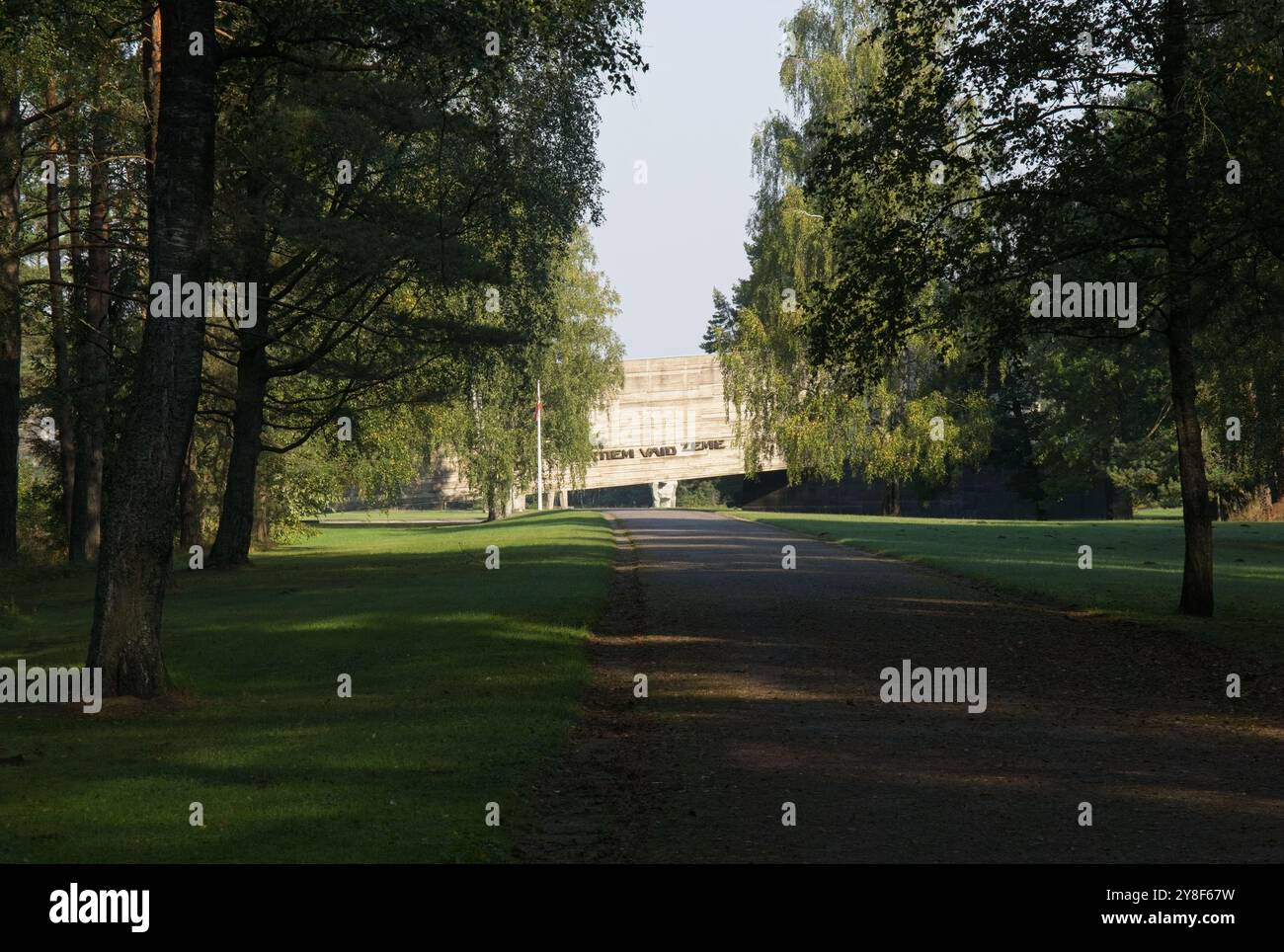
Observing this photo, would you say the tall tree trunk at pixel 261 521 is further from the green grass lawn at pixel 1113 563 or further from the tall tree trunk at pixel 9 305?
the green grass lawn at pixel 1113 563

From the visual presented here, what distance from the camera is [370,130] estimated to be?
27.6 m

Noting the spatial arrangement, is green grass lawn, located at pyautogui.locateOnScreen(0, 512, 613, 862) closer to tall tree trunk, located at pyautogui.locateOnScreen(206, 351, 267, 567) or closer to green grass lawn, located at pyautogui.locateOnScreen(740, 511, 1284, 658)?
tall tree trunk, located at pyautogui.locateOnScreen(206, 351, 267, 567)

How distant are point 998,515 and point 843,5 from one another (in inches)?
1433

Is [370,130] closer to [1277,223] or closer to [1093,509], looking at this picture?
[1277,223]

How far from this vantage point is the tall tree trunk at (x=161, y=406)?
1400cm

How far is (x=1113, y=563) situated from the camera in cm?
3384

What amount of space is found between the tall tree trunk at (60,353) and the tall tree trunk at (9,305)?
0.79 meters

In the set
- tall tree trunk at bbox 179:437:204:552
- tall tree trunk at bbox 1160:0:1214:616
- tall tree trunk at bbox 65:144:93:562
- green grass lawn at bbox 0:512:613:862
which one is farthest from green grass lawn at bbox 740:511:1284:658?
Answer: tall tree trunk at bbox 65:144:93:562

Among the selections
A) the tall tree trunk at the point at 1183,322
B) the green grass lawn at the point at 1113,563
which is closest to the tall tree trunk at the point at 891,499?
the green grass lawn at the point at 1113,563

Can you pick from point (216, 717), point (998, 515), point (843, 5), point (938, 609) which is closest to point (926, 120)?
point (938, 609)

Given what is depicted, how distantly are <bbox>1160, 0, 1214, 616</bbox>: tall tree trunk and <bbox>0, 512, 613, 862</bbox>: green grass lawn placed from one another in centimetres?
900

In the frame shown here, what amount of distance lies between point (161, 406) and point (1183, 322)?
14.3m

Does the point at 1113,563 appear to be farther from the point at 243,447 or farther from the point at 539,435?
the point at 539,435

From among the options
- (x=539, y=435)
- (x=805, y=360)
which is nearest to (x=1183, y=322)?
(x=805, y=360)
